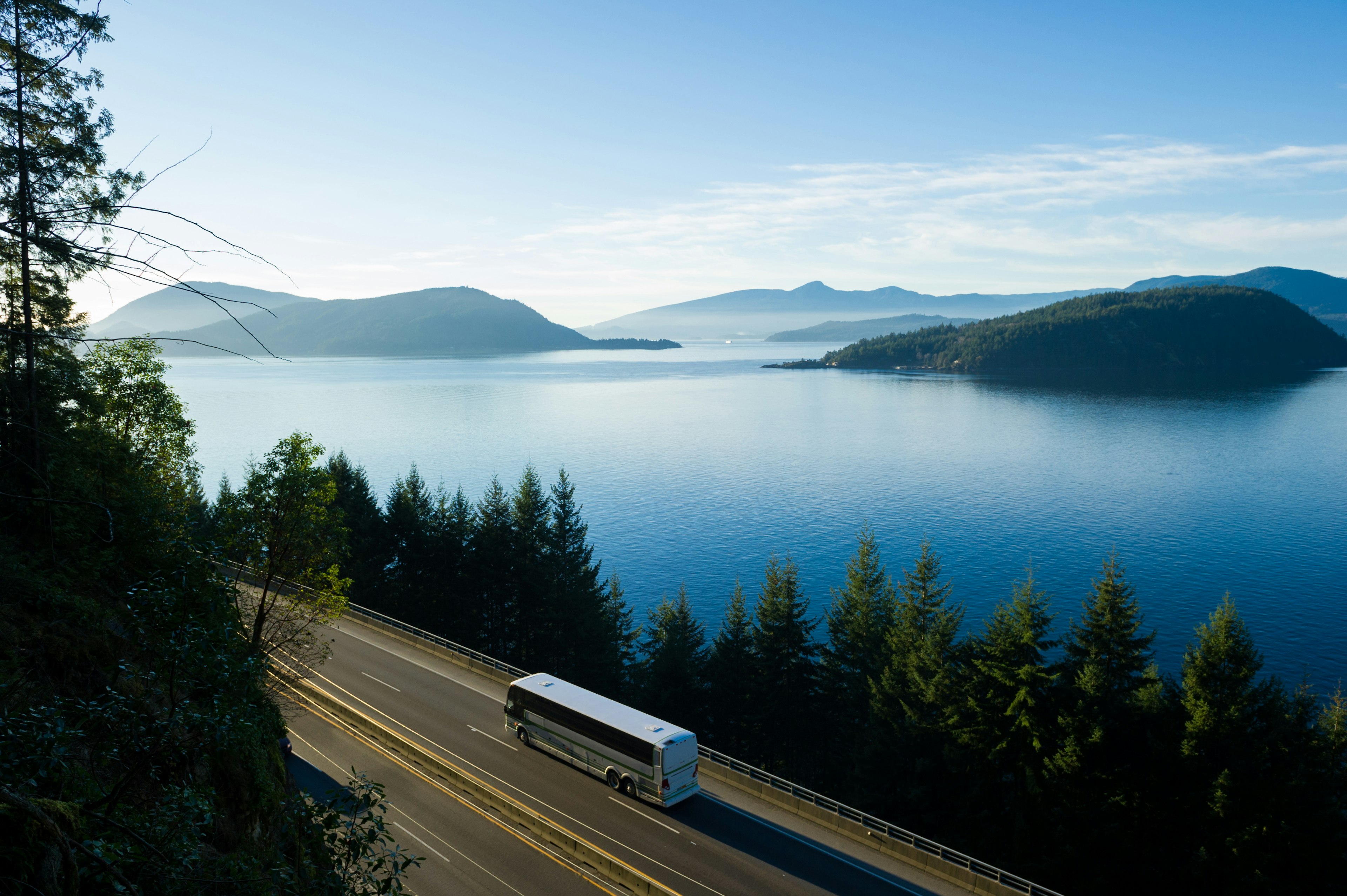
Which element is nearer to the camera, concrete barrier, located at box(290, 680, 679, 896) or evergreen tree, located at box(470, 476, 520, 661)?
concrete barrier, located at box(290, 680, 679, 896)

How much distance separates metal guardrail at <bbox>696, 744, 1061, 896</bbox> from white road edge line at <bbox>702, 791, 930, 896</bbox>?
1.35 m

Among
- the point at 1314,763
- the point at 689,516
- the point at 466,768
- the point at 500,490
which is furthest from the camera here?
the point at 689,516

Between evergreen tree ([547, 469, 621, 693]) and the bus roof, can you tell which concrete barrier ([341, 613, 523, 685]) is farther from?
evergreen tree ([547, 469, 621, 693])

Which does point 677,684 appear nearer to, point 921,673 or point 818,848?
point 921,673

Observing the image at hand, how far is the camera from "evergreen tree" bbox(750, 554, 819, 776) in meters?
39.6

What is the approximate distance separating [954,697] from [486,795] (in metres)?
19.3

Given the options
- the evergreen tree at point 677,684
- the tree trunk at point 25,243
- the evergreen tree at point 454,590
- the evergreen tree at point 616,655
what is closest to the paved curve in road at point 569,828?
the evergreen tree at point 677,684

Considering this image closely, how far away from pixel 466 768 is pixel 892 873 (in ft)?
48.6

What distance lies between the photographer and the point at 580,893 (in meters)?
19.2

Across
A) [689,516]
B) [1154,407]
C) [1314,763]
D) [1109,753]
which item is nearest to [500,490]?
[689,516]

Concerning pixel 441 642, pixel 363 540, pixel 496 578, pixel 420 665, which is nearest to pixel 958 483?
pixel 496 578

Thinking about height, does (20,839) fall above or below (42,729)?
below

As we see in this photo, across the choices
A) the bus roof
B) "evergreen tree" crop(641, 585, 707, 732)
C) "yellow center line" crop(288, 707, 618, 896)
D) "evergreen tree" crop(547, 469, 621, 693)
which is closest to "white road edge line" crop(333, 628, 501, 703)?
the bus roof

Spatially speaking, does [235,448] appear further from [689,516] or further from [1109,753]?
[1109,753]
